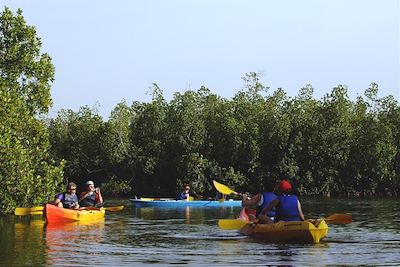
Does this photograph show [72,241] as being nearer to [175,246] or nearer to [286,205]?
[175,246]

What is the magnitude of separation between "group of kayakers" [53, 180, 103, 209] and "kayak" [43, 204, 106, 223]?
18.0 inches

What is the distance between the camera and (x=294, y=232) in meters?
16.7

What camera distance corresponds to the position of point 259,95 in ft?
193

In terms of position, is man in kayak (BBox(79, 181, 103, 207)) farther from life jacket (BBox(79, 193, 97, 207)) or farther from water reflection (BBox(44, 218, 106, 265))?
water reflection (BBox(44, 218, 106, 265))

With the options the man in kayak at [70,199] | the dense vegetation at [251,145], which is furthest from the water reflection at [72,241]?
the dense vegetation at [251,145]

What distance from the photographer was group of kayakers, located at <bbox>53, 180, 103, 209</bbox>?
2402 cm

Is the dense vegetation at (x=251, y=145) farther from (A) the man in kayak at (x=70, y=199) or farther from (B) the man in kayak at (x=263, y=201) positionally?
(B) the man in kayak at (x=263, y=201)

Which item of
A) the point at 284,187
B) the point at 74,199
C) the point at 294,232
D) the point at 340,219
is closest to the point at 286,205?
the point at 284,187

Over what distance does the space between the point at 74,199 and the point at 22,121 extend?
4.58m

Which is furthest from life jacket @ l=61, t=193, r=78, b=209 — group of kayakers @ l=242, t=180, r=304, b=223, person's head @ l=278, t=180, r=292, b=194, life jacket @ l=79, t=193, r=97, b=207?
person's head @ l=278, t=180, r=292, b=194

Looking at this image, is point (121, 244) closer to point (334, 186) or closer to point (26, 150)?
point (26, 150)

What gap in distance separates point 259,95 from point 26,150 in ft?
112

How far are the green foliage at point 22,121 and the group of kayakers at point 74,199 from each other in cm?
190

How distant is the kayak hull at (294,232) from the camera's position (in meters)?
16.6
